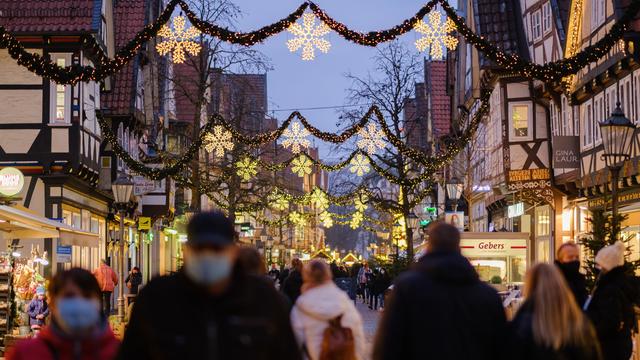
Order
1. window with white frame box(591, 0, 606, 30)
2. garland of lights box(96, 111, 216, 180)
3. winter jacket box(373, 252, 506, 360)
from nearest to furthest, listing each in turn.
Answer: winter jacket box(373, 252, 506, 360)
window with white frame box(591, 0, 606, 30)
garland of lights box(96, 111, 216, 180)

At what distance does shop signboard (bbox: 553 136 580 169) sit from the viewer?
3566 centimetres

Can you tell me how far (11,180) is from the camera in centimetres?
3069

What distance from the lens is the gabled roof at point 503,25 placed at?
45.6 m

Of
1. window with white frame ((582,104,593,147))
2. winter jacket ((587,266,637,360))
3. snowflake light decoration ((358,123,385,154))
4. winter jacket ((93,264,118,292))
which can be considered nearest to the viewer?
winter jacket ((587,266,637,360))

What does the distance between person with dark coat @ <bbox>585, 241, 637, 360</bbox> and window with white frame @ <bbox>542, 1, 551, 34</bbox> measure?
1163 inches

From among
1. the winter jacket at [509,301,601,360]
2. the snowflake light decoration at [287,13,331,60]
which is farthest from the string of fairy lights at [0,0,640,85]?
the winter jacket at [509,301,601,360]

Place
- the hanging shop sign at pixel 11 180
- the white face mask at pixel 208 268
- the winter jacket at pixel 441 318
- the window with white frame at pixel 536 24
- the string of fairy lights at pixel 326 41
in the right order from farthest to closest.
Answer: the window with white frame at pixel 536 24 → the hanging shop sign at pixel 11 180 → the string of fairy lights at pixel 326 41 → the winter jacket at pixel 441 318 → the white face mask at pixel 208 268

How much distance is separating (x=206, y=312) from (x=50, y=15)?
110ft

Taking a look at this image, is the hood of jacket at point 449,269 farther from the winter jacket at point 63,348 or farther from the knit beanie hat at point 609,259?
the knit beanie hat at point 609,259

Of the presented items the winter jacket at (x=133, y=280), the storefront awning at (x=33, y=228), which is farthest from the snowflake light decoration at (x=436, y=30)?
the winter jacket at (x=133, y=280)

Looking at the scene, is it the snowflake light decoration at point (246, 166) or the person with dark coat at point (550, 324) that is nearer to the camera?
the person with dark coat at point (550, 324)

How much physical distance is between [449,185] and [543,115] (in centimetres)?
435

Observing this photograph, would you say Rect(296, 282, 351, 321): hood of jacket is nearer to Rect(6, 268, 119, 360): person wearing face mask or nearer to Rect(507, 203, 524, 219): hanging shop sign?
Rect(6, 268, 119, 360): person wearing face mask

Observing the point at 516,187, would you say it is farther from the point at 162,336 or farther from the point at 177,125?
the point at 162,336
